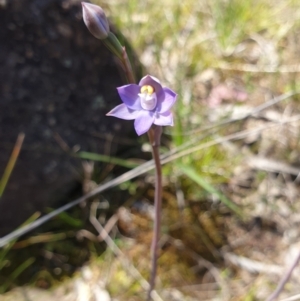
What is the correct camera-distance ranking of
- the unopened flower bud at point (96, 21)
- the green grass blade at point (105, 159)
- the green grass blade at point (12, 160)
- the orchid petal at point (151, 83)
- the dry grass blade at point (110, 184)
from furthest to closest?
the green grass blade at point (105, 159) < the green grass blade at point (12, 160) < the dry grass blade at point (110, 184) < the orchid petal at point (151, 83) < the unopened flower bud at point (96, 21)

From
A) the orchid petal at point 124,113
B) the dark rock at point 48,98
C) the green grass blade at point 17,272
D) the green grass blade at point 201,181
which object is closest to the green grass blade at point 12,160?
the dark rock at point 48,98

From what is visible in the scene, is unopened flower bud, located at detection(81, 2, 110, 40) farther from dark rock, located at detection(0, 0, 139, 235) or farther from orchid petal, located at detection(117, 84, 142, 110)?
dark rock, located at detection(0, 0, 139, 235)

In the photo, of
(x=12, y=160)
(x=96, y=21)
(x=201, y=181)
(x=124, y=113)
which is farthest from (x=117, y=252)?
(x=96, y=21)

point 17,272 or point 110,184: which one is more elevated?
point 110,184

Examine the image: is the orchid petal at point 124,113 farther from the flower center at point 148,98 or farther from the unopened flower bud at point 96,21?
the unopened flower bud at point 96,21

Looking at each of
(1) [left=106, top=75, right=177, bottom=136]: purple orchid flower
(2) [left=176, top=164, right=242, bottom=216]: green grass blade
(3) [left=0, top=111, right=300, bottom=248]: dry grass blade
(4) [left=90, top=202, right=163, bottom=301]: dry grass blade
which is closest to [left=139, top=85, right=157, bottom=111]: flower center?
(1) [left=106, top=75, right=177, bottom=136]: purple orchid flower

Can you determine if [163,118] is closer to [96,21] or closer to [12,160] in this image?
[96,21]

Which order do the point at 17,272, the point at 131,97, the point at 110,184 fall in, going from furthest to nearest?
the point at 17,272 → the point at 110,184 → the point at 131,97

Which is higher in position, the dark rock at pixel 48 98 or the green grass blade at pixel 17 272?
the dark rock at pixel 48 98
